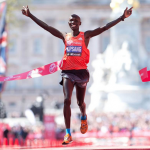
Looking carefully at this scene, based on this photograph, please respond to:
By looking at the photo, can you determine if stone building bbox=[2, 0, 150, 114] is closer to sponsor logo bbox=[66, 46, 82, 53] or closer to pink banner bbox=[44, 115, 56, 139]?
pink banner bbox=[44, 115, 56, 139]

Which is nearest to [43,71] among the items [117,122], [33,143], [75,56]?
[75,56]

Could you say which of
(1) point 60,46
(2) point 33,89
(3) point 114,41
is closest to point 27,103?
(2) point 33,89

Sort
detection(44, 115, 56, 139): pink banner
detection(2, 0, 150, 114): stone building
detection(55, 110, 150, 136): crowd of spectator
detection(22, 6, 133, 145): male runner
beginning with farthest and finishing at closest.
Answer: detection(2, 0, 150, 114): stone building → detection(55, 110, 150, 136): crowd of spectator → detection(44, 115, 56, 139): pink banner → detection(22, 6, 133, 145): male runner

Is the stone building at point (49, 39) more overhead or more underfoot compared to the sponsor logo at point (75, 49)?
more overhead

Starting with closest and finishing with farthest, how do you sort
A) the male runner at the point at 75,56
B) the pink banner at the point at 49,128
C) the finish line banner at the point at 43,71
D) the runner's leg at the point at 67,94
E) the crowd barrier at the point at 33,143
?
the runner's leg at the point at 67,94, the male runner at the point at 75,56, the finish line banner at the point at 43,71, the crowd barrier at the point at 33,143, the pink banner at the point at 49,128

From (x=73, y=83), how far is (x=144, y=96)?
2934 centimetres

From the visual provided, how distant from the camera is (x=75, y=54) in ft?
26.6

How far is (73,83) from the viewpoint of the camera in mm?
8086

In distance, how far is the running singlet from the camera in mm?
8102

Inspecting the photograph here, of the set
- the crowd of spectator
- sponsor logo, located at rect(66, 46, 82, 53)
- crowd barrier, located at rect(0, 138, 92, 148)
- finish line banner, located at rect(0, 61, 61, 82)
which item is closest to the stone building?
the crowd of spectator

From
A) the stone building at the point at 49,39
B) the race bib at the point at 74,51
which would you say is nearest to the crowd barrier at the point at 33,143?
the race bib at the point at 74,51

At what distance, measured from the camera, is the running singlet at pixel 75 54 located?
810 cm

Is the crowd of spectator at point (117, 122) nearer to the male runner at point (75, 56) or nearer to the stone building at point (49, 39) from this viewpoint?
the male runner at point (75, 56)

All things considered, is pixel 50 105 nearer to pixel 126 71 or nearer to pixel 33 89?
pixel 33 89
